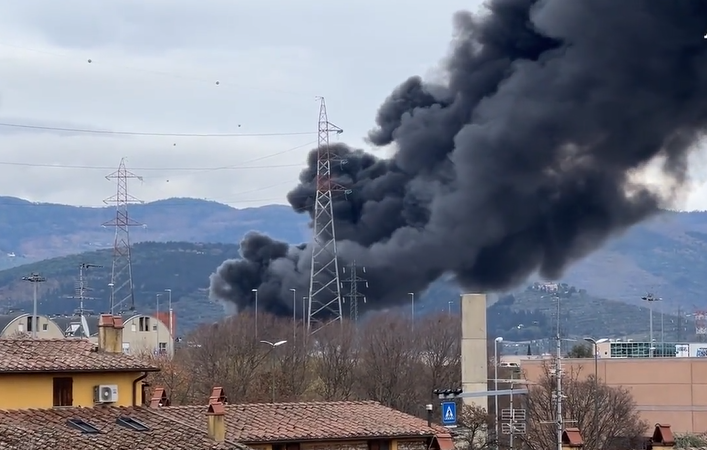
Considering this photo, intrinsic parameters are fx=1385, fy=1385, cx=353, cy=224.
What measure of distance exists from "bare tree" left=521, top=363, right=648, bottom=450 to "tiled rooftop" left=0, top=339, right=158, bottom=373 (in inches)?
783

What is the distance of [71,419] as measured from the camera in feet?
98.2

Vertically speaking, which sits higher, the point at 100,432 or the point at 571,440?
the point at 100,432

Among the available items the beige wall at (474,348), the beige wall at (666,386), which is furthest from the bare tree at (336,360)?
the beige wall at (666,386)

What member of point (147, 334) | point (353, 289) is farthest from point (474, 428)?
point (147, 334)

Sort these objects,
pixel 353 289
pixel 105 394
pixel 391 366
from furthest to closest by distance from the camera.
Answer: pixel 353 289
pixel 391 366
pixel 105 394

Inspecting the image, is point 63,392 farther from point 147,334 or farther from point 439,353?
point 147,334

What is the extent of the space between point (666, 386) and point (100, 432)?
1729 inches

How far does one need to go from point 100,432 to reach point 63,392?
366cm

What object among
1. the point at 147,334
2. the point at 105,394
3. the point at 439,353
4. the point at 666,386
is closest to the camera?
the point at 105,394

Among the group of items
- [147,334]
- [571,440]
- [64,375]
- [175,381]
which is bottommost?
[571,440]

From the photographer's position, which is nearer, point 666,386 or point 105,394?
point 105,394

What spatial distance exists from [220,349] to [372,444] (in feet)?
116

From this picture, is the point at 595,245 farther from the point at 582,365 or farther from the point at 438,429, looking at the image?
the point at 438,429

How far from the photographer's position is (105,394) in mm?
32000
